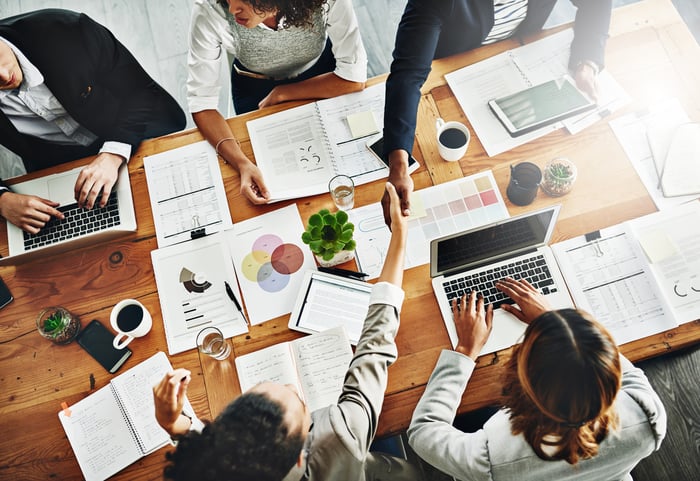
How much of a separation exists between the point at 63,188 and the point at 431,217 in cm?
126

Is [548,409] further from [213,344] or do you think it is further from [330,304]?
[213,344]

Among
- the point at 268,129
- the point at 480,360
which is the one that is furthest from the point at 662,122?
the point at 268,129

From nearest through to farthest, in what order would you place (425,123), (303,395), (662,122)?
(303,395)
(662,122)
(425,123)

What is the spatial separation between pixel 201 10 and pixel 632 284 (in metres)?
1.60

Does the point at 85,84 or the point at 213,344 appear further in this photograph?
the point at 85,84

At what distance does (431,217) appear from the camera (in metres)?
1.40

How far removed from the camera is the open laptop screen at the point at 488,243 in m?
1.30

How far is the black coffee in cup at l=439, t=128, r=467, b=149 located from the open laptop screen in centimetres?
31

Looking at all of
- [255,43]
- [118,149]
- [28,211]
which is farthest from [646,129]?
[28,211]

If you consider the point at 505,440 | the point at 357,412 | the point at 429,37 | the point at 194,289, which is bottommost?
the point at 505,440

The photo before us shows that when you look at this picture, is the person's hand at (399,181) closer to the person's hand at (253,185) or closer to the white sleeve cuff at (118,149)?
the person's hand at (253,185)

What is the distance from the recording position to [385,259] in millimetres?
1321

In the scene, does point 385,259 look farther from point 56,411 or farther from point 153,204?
point 56,411

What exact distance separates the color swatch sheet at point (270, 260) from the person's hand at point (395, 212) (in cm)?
28
